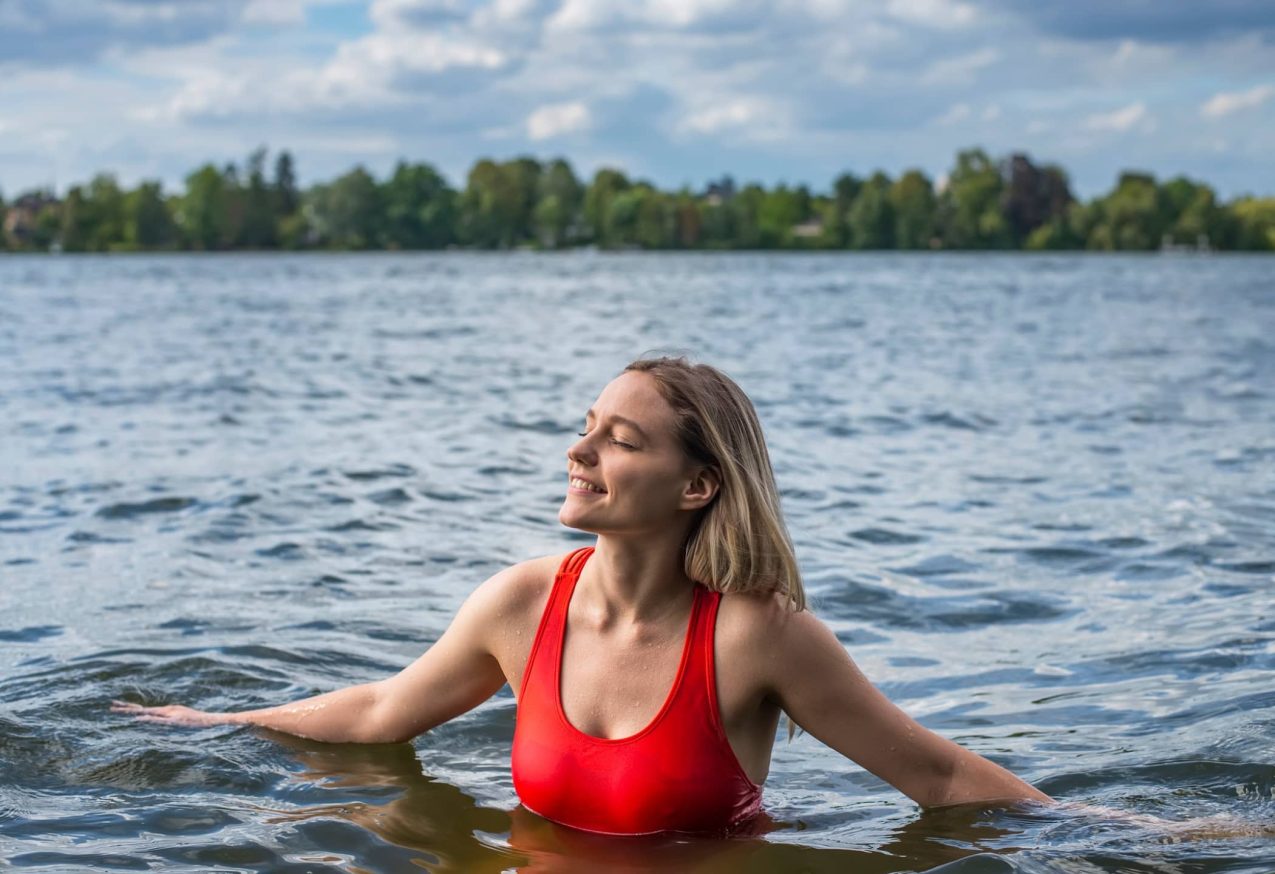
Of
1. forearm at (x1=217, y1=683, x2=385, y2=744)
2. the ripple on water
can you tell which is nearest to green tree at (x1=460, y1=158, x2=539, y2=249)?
the ripple on water

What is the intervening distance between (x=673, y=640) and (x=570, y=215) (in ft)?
539

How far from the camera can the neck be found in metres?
4.12

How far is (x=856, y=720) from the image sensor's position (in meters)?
4.11

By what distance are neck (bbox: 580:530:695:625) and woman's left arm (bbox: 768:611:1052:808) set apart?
36cm

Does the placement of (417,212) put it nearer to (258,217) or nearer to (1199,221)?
(258,217)

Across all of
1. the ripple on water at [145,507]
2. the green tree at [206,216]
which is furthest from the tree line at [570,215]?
the ripple on water at [145,507]

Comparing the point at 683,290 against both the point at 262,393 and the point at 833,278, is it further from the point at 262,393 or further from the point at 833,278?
the point at 262,393

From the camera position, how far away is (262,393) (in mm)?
19609

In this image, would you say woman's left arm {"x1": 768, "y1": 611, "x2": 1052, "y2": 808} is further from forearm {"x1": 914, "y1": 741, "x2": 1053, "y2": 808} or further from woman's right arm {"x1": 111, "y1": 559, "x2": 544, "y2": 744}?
woman's right arm {"x1": 111, "y1": 559, "x2": 544, "y2": 744}

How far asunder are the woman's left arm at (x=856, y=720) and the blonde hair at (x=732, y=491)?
126 mm

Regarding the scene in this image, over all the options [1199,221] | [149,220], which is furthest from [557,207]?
[1199,221]

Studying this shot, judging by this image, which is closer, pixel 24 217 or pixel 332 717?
pixel 332 717

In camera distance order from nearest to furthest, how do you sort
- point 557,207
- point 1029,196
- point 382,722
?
point 382,722 < point 557,207 < point 1029,196

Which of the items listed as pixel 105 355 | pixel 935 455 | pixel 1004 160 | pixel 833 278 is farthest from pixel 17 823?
pixel 1004 160
